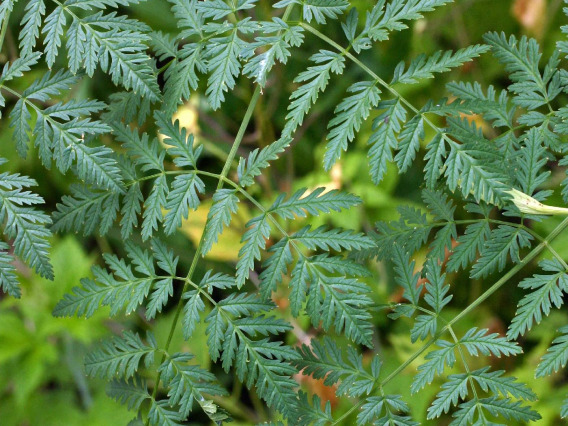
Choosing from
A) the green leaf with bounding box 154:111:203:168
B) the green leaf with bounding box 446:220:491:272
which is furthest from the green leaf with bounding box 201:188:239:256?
the green leaf with bounding box 446:220:491:272

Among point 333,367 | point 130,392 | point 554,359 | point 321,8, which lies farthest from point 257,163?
point 554,359

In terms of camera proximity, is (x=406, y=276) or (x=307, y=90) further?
(x=406, y=276)

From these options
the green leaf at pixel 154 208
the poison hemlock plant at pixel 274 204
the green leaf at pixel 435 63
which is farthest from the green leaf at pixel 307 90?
the green leaf at pixel 154 208

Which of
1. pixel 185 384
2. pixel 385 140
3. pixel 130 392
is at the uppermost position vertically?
pixel 385 140

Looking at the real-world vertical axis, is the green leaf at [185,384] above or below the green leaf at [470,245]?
below

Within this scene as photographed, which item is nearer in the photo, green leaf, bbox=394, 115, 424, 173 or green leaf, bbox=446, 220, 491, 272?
green leaf, bbox=394, 115, 424, 173

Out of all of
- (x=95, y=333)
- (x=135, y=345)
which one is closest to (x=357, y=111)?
(x=135, y=345)

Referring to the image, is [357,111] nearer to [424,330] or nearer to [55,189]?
[424,330]

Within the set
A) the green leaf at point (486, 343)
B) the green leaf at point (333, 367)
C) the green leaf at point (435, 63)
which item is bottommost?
the green leaf at point (333, 367)

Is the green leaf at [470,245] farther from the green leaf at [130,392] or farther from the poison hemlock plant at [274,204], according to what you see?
the green leaf at [130,392]

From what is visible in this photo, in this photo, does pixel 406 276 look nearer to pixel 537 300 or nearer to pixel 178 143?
pixel 537 300

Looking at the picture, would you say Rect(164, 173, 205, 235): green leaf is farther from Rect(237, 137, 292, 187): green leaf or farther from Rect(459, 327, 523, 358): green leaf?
Rect(459, 327, 523, 358): green leaf

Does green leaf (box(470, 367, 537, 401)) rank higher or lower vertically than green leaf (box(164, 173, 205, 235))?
lower

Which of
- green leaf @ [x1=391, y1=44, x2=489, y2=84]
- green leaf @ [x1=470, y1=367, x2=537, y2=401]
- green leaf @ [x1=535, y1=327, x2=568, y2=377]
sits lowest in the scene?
green leaf @ [x1=470, y1=367, x2=537, y2=401]
